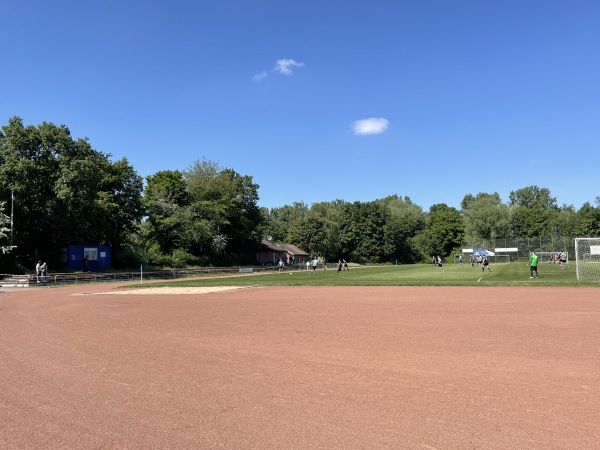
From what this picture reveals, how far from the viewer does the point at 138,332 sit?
12055 millimetres

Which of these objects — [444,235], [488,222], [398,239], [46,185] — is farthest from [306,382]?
[444,235]

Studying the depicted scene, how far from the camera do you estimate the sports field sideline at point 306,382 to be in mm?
5090

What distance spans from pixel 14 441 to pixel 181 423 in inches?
71.7

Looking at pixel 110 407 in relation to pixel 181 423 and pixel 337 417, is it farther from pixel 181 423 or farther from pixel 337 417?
pixel 337 417

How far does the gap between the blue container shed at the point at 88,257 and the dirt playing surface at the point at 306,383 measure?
3735cm

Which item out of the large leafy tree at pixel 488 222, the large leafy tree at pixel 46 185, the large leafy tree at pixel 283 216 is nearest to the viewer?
the large leafy tree at pixel 46 185

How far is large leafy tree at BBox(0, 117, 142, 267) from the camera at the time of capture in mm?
43688

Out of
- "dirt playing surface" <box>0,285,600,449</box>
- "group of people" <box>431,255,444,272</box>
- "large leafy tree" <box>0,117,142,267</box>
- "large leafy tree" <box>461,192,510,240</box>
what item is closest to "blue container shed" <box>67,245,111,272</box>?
"large leafy tree" <box>0,117,142,267</box>

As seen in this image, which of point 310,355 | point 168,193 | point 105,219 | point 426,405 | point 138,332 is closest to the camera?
point 426,405

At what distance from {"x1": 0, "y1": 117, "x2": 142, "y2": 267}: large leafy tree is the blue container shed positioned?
4.05 ft

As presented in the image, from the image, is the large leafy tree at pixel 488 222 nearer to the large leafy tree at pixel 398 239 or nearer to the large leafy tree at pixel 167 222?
the large leafy tree at pixel 398 239

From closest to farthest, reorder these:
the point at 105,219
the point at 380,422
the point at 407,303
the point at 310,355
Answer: the point at 380,422, the point at 310,355, the point at 407,303, the point at 105,219

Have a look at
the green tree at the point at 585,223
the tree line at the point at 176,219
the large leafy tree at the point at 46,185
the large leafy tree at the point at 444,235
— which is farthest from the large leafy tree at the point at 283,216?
the large leafy tree at the point at 46,185

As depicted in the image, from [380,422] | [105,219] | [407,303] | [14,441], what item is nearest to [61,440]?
[14,441]
